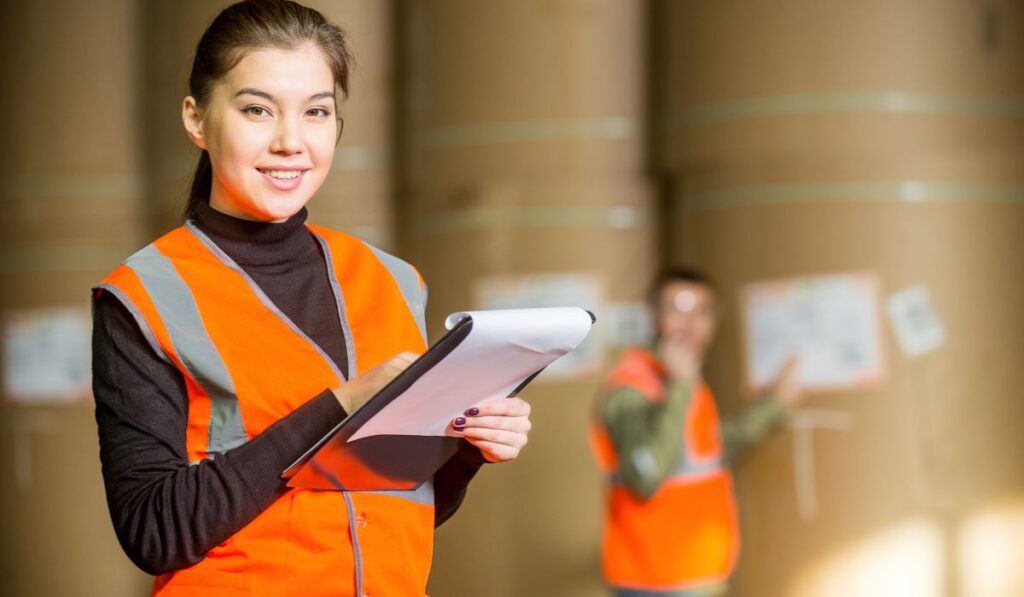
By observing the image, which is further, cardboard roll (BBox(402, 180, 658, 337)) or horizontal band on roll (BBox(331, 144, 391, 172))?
horizontal band on roll (BBox(331, 144, 391, 172))

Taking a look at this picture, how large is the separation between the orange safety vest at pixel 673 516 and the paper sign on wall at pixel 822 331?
0.30m

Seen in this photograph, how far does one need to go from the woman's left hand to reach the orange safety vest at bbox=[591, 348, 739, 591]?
7.17 feet

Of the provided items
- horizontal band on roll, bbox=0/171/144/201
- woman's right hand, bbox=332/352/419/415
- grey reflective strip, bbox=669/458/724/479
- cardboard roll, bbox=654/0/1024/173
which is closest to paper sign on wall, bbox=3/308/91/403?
horizontal band on roll, bbox=0/171/144/201

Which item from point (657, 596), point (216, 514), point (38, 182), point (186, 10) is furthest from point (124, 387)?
point (38, 182)

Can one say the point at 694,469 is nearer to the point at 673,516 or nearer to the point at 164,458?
the point at 673,516

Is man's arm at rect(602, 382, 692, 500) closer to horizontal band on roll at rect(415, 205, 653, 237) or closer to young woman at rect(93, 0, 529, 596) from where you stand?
horizontal band on roll at rect(415, 205, 653, 237)

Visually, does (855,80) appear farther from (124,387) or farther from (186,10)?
(124,387)

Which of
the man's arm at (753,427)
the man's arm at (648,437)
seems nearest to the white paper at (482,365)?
the man's arm at (648,437)

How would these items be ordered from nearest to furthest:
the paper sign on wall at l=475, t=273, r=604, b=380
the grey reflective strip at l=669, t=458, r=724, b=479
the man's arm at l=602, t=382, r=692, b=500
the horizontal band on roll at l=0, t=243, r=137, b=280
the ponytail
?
the ponytail → the man's arm at l=602, t=382, r=692, b=500 → the grey reflective strip at l=669, t=458, r=724, b=479 → the paper sign on wall at l=475, t=273, r=604, b=380 → the horizontal band on roll at l=0, t=243, r=137, b=280

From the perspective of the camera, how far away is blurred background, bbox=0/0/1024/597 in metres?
3.47

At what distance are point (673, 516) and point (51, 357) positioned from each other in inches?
95.5

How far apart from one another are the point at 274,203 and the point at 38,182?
3735 mm

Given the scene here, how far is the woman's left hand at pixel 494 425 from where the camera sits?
1124 millimetres

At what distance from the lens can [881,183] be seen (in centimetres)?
353
